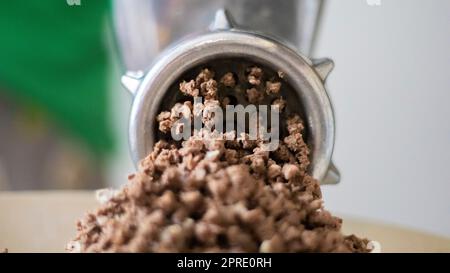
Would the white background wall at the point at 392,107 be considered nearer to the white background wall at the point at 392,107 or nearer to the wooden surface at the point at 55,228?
the white background wall at the point at 392,107

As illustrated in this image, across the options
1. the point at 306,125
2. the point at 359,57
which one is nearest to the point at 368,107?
the point at 359,57

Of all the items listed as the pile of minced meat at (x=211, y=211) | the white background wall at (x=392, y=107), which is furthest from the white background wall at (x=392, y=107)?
the pile of minced meat at (x=211, y=211)

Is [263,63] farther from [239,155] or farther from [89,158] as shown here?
[89,158]

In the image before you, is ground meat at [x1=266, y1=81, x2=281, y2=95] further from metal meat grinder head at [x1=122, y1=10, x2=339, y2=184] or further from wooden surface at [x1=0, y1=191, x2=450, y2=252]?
wooden surface at [x1=0, y1=191, x2=450, y2=252]

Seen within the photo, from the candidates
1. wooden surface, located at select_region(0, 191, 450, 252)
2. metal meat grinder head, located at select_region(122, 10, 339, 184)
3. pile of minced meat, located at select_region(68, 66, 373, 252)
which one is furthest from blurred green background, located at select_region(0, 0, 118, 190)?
pile of minced meat, located at select_region(68, 66, 373, 252)

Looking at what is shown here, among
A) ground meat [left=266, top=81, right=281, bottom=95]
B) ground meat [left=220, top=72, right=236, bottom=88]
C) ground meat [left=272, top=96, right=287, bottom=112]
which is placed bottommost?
ground meat [left=272, top=96, right=287, bottom=112]
